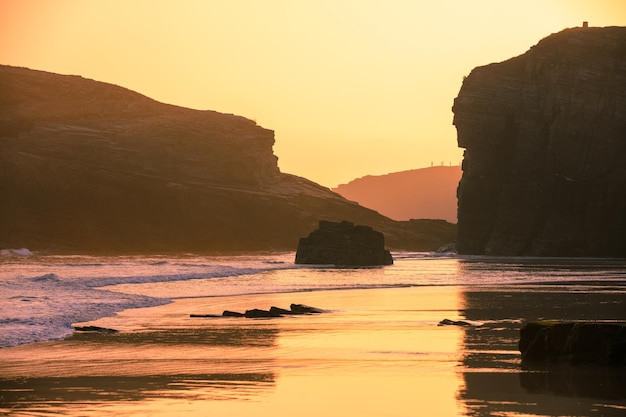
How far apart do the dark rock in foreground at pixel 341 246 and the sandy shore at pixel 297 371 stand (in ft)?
337

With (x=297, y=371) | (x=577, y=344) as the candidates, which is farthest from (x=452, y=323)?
(x=297, y=371)

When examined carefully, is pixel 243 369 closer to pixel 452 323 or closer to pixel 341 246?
pixel 452 323

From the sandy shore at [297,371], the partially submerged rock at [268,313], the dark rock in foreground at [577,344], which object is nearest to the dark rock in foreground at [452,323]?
the sandy shore at [297,371]

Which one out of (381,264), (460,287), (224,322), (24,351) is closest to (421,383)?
(24,351)

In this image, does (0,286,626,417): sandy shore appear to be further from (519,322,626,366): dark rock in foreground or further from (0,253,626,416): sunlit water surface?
(519,322,626,366): dark rock in foreground

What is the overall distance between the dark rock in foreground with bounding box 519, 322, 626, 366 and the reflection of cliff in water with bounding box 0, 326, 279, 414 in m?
6.74

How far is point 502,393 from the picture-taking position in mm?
23891

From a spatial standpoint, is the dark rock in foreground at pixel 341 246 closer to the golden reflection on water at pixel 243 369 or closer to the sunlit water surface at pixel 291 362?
the sunlit water surface at pixel 291 362

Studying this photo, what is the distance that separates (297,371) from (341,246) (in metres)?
124

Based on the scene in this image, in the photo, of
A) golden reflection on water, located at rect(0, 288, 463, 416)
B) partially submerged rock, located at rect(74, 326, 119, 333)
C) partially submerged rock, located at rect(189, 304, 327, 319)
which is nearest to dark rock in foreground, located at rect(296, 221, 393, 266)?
partially submerged rock, located at rect(189, 304, 327, 319)

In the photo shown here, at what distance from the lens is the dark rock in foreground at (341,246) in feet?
489

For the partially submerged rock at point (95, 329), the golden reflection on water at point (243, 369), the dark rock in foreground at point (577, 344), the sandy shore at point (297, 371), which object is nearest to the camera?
the sandy shore at point (297, 371)

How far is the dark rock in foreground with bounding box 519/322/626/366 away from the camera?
27531 millimetres

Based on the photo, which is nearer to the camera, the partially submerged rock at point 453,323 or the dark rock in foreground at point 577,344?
the dark rock in foreground at point 577,344
